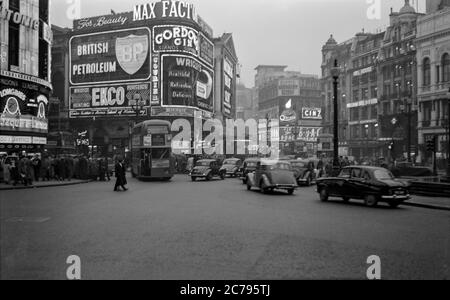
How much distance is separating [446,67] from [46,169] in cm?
4564

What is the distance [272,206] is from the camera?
52.5 ft

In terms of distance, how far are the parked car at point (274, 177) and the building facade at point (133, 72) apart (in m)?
35.2

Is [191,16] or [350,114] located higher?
[191,16]

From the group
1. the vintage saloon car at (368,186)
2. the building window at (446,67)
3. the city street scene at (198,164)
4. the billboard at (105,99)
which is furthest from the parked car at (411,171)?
the billboard at (105,99)

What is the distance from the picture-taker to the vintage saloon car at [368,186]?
16.3 meters

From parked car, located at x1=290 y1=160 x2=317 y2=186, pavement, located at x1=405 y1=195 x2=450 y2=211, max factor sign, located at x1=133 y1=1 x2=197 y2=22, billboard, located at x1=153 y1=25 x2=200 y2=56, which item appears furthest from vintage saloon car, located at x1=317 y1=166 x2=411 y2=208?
max factor sign, located at x1=133 y1=1 x2=197 y2=22

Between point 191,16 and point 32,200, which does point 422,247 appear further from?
point 191,16

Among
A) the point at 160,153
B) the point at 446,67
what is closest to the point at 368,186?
the point at 160,153

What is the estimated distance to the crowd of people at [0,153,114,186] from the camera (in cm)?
2473

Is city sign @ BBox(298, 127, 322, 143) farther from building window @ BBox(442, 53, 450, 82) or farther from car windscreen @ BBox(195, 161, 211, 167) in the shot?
car windscreen @ BBox(195, 161, 211, 167)

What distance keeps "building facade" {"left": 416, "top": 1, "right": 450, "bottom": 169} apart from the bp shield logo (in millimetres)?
35664

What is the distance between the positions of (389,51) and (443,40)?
20085 millimetres
